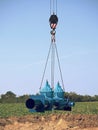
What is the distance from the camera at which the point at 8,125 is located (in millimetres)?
23750

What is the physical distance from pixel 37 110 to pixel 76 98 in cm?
6318

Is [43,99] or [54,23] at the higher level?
[54,23]

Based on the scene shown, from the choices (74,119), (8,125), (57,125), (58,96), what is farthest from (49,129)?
(58,96)

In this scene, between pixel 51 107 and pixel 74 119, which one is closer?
pixel 51 107

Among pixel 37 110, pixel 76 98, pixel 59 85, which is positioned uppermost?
pixel 76 98

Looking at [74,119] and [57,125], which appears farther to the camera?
[74,119]

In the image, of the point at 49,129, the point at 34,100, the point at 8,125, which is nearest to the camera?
the point at 34,100

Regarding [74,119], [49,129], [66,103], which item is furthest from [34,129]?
[66,103]

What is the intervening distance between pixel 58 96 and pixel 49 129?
808 cm

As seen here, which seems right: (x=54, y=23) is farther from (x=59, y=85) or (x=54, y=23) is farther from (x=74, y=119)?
(x=74, y=119)

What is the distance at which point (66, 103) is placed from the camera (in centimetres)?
1405

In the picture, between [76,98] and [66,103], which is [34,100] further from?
[76,98]

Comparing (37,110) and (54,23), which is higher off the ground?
(54,23)

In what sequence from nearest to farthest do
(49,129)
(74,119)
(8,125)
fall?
1. (49,129)
2. (8,125)
3. (74,119)
